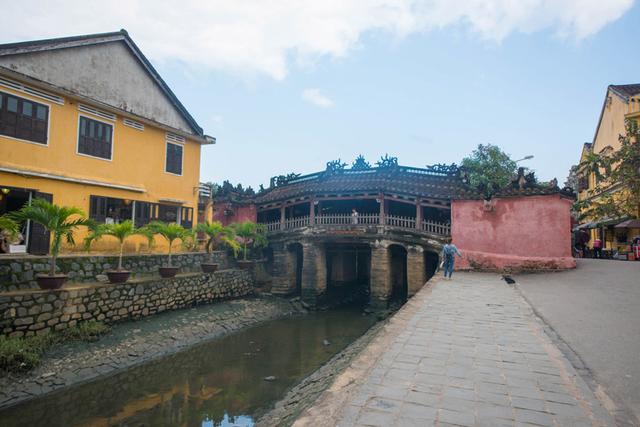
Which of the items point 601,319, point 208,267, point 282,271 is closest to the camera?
point 601,319

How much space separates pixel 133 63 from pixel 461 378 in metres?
18.4

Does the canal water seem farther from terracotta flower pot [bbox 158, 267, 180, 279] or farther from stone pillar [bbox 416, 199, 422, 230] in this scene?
stone pillar [bbox 416, 199, 422, 230]

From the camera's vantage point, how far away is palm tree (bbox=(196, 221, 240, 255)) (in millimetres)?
17250

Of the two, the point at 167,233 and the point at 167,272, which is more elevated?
A: the point at 167,233

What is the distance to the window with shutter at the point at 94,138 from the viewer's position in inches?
557

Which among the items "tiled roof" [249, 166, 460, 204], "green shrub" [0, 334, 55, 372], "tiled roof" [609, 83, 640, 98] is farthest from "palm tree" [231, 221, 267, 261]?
"tiled roof" [609, 83, 640, 98]

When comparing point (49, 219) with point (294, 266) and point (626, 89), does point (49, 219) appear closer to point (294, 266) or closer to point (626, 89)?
point (294, 266)

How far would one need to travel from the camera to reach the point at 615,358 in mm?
5164

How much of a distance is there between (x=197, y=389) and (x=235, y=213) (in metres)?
15.9

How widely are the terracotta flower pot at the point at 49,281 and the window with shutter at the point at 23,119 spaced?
5.26m

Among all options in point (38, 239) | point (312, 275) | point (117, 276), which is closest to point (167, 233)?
point (117, 276)

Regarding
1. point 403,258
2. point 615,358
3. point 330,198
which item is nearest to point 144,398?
point 615,358

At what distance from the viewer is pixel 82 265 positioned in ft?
40.4

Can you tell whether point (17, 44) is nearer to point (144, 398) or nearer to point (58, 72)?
point (58, 72)
